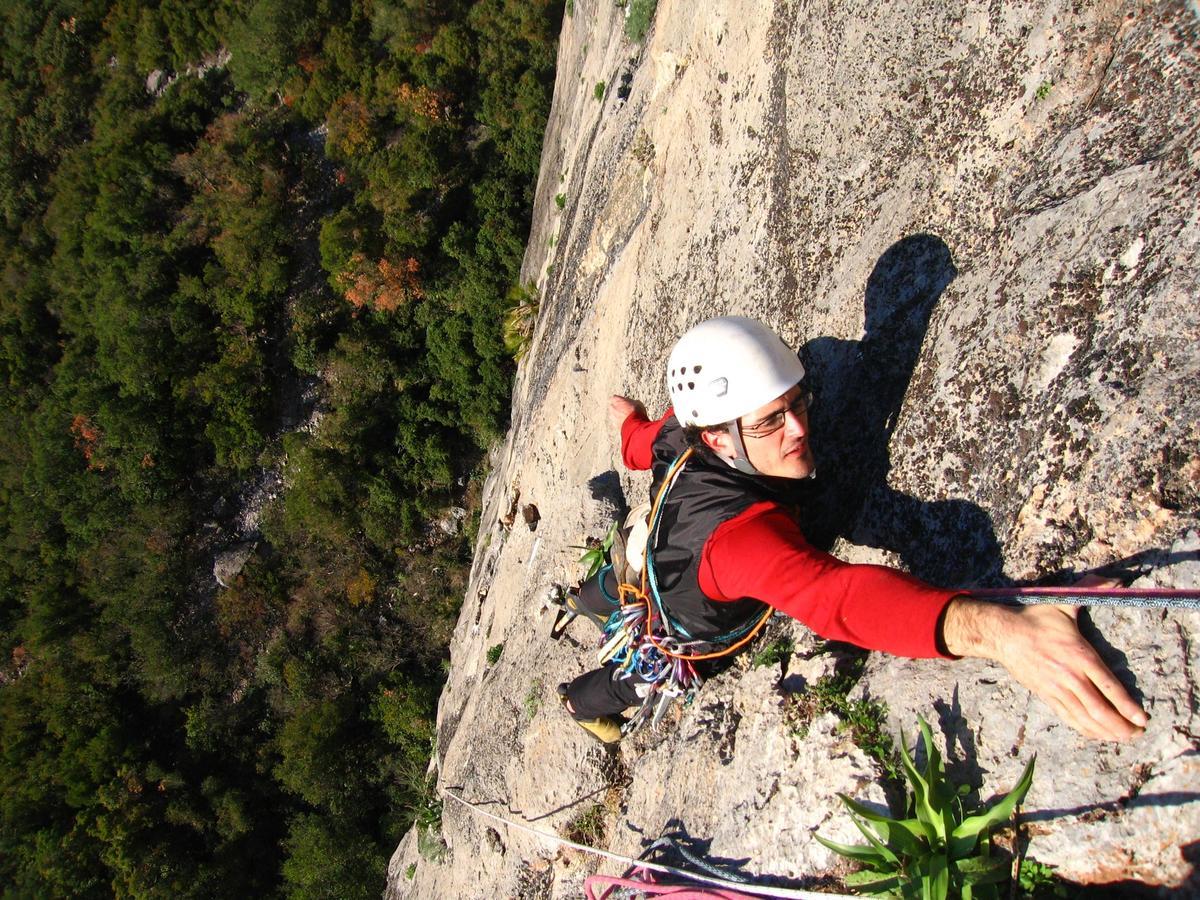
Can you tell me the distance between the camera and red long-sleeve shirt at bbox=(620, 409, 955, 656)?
7.28ft

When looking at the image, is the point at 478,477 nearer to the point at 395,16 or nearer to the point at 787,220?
the point at 395,16

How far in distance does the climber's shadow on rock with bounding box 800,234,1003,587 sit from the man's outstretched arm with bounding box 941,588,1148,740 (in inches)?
30.1

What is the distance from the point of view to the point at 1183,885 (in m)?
2.00

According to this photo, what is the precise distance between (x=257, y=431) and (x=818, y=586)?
2462 centimetres

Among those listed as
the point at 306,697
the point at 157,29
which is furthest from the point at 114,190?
the point at 306,697

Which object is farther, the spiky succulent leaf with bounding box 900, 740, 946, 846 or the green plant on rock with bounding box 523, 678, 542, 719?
the green plant on rock with bounding box 523, 678, 542, 719

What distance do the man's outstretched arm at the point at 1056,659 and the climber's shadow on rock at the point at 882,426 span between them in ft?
2.51

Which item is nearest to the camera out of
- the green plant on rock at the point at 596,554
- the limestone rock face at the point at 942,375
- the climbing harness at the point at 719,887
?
the limestone rock face at the point at 942,375

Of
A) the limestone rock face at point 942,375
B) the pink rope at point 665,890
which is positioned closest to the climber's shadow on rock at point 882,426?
the limestone rock face at point 942,375

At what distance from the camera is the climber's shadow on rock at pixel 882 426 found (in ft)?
10.0

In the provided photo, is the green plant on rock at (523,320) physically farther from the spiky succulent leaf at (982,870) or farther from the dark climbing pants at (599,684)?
the spiky succulent leaf at (982,870)

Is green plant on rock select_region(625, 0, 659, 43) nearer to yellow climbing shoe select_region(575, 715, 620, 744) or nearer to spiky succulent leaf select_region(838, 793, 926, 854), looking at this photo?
yellow climbing shoe select_region(575, 715, 620, 744)

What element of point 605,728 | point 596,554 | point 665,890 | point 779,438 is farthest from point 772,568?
point 596,554

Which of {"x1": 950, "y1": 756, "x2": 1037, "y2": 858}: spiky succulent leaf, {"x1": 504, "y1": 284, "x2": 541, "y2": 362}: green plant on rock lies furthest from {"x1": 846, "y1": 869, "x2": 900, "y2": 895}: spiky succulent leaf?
{"x1": 504, "y1": 284, "x2": 541, "y2": 362}: green plant on rock
